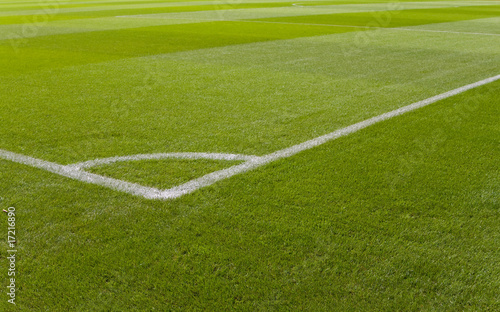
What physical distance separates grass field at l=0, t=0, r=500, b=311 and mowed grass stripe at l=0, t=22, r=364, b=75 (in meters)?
1.74

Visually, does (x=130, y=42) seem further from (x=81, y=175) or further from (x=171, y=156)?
(x=81, y=175)

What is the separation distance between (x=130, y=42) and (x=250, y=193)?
8363 millimetres

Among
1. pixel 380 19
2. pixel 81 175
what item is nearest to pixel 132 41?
pixel 81 175

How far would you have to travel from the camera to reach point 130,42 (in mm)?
10484

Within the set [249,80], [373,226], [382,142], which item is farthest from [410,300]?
[249,80]

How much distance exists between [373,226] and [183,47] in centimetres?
782

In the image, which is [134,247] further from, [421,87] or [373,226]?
[421,87]

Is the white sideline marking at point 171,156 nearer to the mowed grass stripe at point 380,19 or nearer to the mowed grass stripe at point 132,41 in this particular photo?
the mowed grass stripe at point 132,41

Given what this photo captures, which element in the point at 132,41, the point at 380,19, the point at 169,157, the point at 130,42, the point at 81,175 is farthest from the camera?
the point at 380,19

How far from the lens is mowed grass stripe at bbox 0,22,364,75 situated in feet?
27.0

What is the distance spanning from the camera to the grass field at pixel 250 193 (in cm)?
214

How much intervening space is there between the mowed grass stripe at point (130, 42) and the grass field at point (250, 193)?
174cm

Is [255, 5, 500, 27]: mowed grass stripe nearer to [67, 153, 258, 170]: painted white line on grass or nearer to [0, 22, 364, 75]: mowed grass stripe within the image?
[0, 22, 364, 75]: mowed grass stripe

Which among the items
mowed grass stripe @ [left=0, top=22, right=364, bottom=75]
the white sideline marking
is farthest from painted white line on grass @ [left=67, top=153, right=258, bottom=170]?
mowed grass stripe @ [left=0, top=22, right=364, bottom=75]
